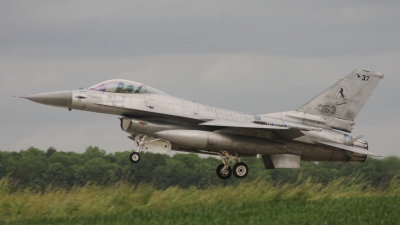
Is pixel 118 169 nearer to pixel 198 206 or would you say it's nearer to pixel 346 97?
pixel 346 97

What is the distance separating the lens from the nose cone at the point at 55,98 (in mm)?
28453

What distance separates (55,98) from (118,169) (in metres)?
23.6

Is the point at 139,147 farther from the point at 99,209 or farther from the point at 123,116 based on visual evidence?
the point at 99,209

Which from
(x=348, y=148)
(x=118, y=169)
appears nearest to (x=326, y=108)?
(x=348, y=148)

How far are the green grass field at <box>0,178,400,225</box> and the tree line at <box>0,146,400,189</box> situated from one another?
1640 centimetres

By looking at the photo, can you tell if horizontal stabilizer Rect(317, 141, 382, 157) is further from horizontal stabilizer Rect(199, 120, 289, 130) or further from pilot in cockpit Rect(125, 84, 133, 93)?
pilot in cockpit Rect(125, 84, 133, 93)

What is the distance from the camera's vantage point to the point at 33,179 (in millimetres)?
50250

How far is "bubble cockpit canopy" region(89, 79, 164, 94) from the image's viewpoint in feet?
95.2

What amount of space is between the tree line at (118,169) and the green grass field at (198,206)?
1640 centimetres

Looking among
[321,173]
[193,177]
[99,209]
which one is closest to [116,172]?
[193,177]

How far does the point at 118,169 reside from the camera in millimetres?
51781

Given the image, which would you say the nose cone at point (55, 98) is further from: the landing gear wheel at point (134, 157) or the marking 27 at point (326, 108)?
the marking 27 at point (326, 108)

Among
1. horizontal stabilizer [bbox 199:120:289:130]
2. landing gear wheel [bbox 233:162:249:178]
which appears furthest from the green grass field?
horizontal stabilizer [bbox 199:120:289:130]

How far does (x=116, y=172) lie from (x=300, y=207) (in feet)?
88.4
